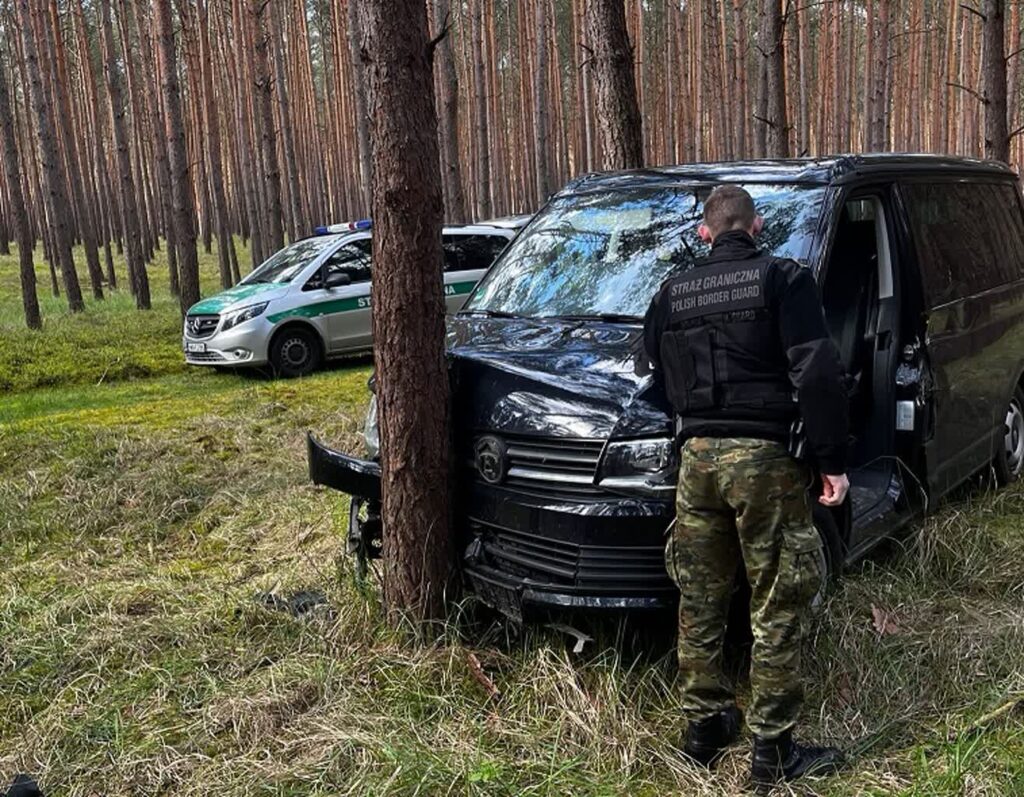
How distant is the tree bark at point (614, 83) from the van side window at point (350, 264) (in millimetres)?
5347

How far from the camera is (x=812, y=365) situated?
9.84 ft

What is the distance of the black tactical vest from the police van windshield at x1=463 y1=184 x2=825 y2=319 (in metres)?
1.16

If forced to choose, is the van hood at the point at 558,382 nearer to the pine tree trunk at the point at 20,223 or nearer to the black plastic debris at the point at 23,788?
the black plastic debris at the point at 23,788

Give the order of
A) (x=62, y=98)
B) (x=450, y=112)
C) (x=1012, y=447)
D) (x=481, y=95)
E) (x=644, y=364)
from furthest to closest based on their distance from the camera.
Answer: (x=62, y=98)
(x=481, y=95)
(x=450, y=112)
(x=1012, y=447)
(x=644, y=364)

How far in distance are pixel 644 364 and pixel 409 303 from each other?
3.39 ft

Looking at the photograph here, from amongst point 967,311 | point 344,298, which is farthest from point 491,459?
point 344,298

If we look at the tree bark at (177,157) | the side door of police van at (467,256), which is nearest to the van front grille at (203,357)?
the tree bark at (177,157)

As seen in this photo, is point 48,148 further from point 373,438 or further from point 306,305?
point 373,438

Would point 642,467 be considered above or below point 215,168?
below

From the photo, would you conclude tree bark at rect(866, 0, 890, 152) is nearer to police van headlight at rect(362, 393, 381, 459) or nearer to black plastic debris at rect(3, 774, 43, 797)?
police van headlight at rect(362, 393, 381, 459)

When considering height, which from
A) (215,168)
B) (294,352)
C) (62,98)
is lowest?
(294,352)

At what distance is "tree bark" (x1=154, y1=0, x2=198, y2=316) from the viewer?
14664mm

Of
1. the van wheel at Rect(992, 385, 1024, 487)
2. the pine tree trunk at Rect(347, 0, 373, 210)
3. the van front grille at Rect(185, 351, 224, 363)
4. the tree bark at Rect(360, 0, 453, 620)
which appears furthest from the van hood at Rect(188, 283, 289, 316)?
the van wheel at Rect(992, 385, 1024, 487)

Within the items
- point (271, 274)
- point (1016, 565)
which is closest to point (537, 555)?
point (1016, 565)
